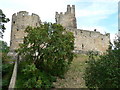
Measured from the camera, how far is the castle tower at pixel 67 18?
4244cm

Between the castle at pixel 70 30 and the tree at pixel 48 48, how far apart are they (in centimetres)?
855

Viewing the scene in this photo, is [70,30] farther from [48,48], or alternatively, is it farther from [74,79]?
[48,48]

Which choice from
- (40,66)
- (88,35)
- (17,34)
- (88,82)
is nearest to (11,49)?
(17,34)

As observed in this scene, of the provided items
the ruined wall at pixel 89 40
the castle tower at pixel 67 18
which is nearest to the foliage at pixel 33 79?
the ruined wall at pixel 89 40

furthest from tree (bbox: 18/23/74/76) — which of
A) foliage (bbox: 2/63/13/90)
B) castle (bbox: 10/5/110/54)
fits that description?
castle (bbox: 10/5/110/54)

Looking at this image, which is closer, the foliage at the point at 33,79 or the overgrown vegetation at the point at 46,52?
the foliage at the point at 33,79

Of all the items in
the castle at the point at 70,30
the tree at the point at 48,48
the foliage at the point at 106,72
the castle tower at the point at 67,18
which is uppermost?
the castle tower at the point at 67,18

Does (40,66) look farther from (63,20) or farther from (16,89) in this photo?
(63,20)

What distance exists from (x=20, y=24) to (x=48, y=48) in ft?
40.2

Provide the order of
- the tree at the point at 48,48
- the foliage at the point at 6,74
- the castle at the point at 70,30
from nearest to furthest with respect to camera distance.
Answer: the foliage at the point at 6,74, the tree at the point at 48,48, the castle at the point at 70,30

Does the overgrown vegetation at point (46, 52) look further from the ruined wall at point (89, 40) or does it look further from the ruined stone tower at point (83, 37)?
the ruined wall at point (89, 40)

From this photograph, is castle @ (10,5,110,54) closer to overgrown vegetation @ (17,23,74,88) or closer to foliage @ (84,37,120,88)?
overgrown vegetation @ (17,23,74,88)

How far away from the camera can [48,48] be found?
22.3 meters

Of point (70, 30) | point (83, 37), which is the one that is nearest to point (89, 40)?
point (83, 37)
